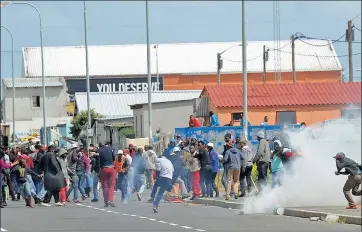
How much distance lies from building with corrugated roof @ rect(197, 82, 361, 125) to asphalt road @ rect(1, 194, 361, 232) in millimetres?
2448

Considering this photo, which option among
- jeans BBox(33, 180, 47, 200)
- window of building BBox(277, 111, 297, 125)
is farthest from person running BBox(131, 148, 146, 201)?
window of building BBox(277, 111, 297, 125)

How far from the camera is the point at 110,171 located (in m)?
26.7

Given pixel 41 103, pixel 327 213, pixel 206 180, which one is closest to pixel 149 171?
pixel 206 180

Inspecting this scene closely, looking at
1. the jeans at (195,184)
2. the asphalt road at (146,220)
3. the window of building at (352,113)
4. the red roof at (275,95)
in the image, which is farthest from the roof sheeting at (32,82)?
the window of building at (352,113)

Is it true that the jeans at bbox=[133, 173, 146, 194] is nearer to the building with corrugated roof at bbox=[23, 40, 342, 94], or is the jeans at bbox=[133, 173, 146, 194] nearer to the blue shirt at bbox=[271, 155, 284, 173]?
the blue shirt at bbox=[271, 155, 284, 173]

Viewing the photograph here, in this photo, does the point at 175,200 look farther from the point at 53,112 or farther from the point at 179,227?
the point at 53,112

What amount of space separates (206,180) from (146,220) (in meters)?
7.60

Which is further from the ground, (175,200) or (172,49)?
(172,49)

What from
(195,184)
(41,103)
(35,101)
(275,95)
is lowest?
(195,184)

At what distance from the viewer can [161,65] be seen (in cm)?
10775

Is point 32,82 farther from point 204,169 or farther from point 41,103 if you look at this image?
point 204,169

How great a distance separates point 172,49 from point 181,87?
606 centimetres

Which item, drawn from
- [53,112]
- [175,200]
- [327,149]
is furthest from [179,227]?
[53,112]

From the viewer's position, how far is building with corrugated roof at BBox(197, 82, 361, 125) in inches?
1015
